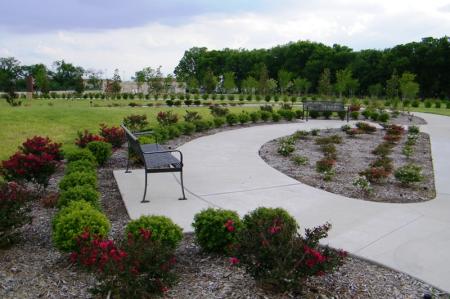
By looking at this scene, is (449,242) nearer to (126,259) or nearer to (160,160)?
(126,259)

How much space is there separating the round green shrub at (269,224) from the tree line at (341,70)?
35.7 m

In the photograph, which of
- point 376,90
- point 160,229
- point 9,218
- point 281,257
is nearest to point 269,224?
point 281,257

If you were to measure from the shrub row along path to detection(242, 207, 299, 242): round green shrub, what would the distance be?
0.72 m

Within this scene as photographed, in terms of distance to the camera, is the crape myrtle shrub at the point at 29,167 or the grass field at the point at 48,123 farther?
the grass field at the point at 48,123

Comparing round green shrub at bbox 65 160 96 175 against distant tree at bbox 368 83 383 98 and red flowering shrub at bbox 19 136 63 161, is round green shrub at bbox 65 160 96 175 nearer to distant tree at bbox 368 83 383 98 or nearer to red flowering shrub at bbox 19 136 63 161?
red flowering shrub at bbox 19 136 63 161

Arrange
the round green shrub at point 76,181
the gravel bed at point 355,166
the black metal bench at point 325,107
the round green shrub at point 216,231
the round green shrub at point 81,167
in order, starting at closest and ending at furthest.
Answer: the round green shrub at point 216,231 < the round green shrub at point 76,181 < the round green shrub at point 81,167 < the gravel bed at point 355,166 < the black metal bench at point 325,107

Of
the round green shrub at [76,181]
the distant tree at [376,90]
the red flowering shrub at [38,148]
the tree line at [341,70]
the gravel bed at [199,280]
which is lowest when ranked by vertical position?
the gravel bed at [199,280]

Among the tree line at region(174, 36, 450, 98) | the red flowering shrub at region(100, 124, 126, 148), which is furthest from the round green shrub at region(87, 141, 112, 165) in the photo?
the tree line at region(174, 36, 450, 98)

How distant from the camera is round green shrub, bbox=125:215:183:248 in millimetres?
3924

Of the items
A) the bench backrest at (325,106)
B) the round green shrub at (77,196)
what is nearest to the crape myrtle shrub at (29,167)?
the round green shrub at (77,196)

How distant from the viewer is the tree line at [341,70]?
50125 mm

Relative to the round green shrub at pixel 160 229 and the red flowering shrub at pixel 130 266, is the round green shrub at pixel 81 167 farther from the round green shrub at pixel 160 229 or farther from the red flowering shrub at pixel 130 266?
the red flowering shrub at pixel 130 266

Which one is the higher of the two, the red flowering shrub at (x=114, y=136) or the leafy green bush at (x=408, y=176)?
the red flowering shrub at (x=114, y=136)

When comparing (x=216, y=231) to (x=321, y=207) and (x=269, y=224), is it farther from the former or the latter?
(x=321, y=207)
